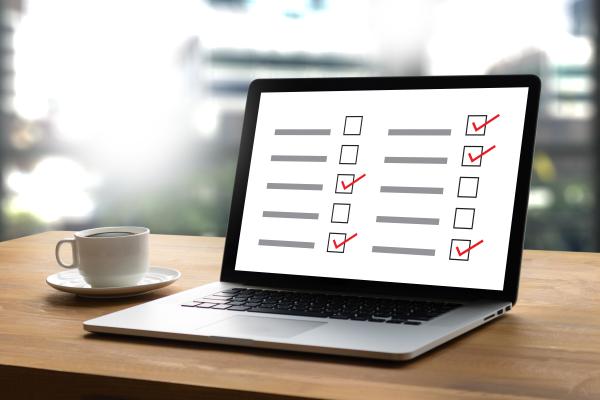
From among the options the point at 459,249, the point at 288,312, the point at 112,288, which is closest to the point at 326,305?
the point at 288,312

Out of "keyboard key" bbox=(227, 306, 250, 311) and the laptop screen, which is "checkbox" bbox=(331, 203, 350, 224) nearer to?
the laptop screen

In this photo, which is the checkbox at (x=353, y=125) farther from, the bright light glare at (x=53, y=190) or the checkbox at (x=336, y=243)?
the bright light glare at (x=53, y=190)

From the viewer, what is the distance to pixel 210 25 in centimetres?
337

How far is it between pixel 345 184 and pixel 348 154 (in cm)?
4

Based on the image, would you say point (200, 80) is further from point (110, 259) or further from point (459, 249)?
point (459, 249)

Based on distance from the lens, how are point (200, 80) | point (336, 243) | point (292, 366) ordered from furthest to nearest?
point (200, 80), point (336, 243), point (292, 366)

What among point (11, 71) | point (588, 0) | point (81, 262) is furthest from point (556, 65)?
point (81, 262)

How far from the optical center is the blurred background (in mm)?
3139

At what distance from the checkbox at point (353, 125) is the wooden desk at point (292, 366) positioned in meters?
0.31

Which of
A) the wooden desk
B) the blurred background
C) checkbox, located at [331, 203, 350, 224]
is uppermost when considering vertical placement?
the blurred background

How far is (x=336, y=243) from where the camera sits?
3.48 feet

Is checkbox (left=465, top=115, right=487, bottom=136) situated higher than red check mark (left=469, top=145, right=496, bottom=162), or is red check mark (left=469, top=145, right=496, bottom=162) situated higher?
checkbox (left=465, top=115, right=487, bottom=136)

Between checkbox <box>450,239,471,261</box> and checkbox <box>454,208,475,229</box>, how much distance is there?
0.02 metres

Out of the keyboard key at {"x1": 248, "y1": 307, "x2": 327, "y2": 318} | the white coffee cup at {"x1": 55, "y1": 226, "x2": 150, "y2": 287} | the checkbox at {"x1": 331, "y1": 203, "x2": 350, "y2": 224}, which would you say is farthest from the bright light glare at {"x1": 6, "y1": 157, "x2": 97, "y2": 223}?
the keyboard key at {"x1": 248, "y1": 307, "x2": 327, "y2": 318}
